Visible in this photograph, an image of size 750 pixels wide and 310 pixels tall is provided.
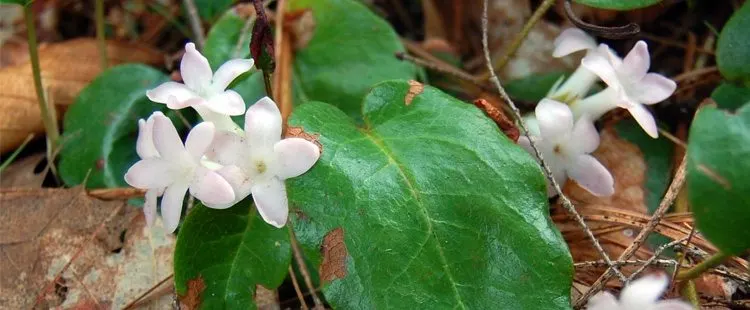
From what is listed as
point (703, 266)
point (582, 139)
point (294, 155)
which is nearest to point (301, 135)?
point (294, 155)

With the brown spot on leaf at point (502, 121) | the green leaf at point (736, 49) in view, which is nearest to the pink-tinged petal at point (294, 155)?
the brown spot on leaf at point (502, 121)

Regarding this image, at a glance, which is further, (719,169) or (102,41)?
(102,41)

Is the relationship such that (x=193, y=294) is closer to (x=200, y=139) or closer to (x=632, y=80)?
(x=200, y=139)

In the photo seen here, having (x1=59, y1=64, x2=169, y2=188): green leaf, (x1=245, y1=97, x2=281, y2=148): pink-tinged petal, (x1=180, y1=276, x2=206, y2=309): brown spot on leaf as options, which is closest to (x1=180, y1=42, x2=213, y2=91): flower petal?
(x1=245, y1=97, x2=281, y2=148): pink-tinged petal

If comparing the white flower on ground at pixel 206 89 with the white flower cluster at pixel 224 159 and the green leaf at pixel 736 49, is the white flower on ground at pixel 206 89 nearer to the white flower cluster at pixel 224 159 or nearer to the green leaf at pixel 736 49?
the white flower cluster at pixel 224 159

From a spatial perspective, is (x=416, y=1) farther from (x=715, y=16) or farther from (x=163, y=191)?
(x=163, y=191)

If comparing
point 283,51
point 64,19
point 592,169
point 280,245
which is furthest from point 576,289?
point 64,19
